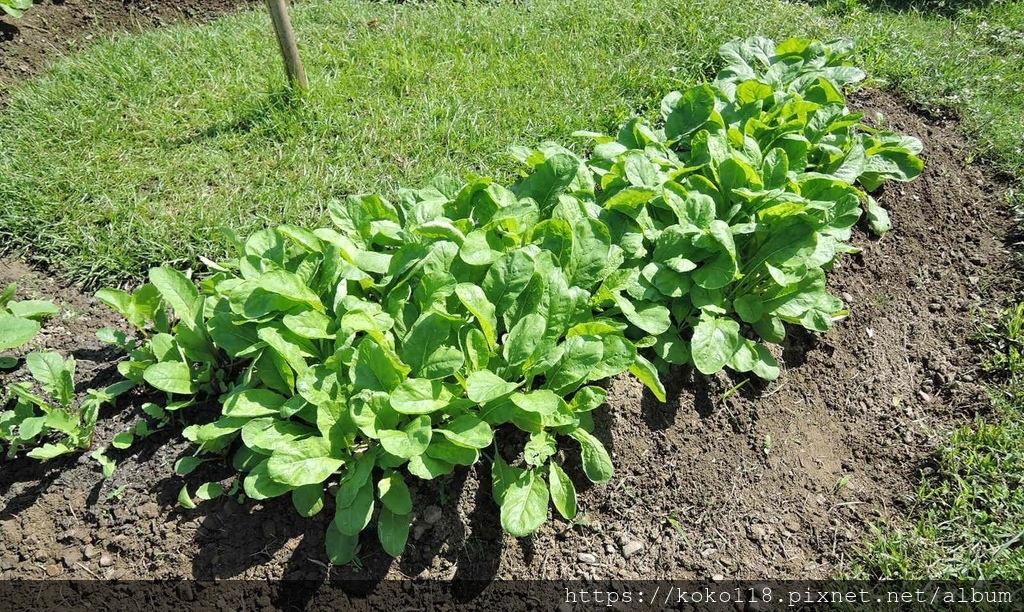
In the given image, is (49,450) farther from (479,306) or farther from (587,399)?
(587,399)

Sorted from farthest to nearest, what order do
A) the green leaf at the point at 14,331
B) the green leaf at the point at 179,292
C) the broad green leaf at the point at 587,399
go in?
the green leaf at the point at 179,292
the green leaf at the point at 14,331
the broad green leaf at the point at 587,399

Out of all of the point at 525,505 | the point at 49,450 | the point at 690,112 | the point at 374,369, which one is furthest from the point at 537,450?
the point at 690,112

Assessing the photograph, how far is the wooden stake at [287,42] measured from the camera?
3.53 metres

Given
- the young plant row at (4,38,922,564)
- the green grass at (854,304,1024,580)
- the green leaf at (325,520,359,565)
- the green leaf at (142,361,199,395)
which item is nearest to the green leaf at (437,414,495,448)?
the young plant row at (4,38,922,564)

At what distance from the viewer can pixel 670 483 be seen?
250cm

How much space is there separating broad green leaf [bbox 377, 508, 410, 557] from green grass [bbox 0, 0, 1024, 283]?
70.9 inches

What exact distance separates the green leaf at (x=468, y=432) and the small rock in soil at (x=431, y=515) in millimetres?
324

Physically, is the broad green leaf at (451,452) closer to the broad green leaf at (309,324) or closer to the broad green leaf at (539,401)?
the broad green leaf at (539,401)

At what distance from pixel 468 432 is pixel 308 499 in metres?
0.57

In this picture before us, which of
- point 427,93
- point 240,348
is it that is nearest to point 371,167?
point 427,93

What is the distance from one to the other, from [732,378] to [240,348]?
195cm

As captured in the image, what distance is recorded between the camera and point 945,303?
3311mm

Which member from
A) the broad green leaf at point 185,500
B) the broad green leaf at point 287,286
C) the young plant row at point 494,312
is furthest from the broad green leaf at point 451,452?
the broad green leaf at point 185,500

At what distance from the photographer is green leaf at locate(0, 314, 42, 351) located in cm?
241
